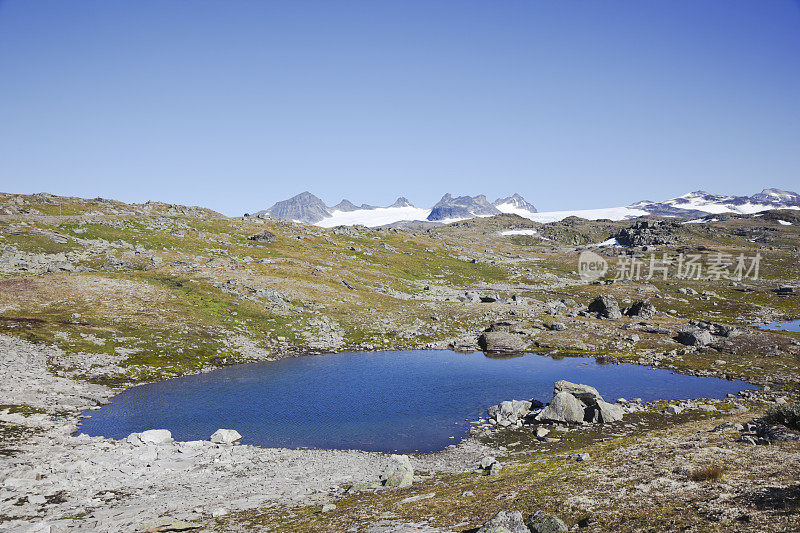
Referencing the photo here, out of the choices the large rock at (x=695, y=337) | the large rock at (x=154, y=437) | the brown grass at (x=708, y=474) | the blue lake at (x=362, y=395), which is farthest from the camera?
the large rock at (x=695, y=337)

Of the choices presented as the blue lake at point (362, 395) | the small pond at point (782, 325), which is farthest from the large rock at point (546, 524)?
the small pond at point (782, 325)

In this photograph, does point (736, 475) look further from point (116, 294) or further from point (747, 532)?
point (116, 294)

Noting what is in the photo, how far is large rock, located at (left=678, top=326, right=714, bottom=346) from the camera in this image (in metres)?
80.3

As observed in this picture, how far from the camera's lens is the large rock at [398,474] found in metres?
32.8

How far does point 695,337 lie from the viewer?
265 feet

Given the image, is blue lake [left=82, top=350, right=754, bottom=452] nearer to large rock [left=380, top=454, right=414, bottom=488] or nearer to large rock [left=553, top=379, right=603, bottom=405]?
large rock [left=553, top=379, right=603, bottom=405]

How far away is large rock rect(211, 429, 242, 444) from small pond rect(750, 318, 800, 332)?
118114 millimetres

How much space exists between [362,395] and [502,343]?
3635 centimetres

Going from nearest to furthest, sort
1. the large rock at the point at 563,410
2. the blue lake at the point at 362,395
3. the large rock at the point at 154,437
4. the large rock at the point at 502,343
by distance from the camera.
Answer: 1. the large rock at the point at 154,437
2. the blue lake at the point at 362,395
3. the large rock at the point at 563,410
4. the large rock at the point at 502,343

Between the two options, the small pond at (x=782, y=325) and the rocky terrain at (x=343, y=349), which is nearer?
the rocky terrain at (x=343, y=349)

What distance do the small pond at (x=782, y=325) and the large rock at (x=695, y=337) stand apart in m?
33.9

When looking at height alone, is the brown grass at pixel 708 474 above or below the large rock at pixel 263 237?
below

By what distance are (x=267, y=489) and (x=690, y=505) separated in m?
27.1

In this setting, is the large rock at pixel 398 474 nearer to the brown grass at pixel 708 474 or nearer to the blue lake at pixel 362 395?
the blue lake at pixel 362 395
